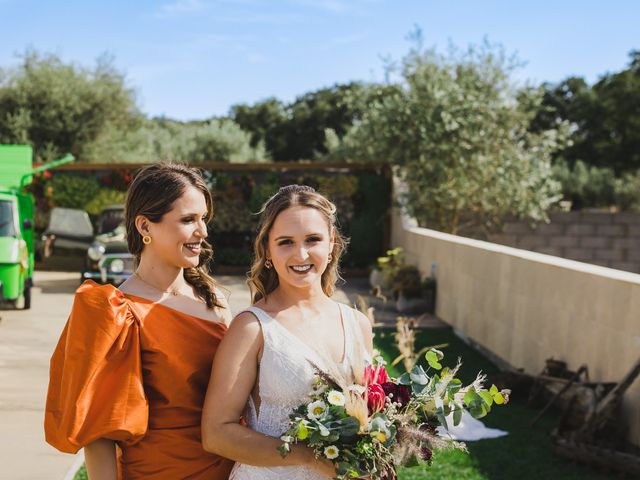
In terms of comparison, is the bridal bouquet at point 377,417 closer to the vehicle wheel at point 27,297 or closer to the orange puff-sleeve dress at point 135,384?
the orange puff-sleeve dress at point 135,384

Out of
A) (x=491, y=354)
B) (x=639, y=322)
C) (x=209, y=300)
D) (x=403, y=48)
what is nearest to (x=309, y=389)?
(x=209, y=300)

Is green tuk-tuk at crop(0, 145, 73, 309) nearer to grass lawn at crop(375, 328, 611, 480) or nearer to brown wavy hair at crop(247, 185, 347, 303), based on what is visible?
grass lawn at crop(375, 328, 611, 480)

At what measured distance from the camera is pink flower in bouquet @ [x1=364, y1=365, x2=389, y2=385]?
2149mm

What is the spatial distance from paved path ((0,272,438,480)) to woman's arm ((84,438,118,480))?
36.6 inches

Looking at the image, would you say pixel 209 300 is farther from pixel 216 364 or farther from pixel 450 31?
pixel 450 31

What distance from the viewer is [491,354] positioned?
→ 31.4ft

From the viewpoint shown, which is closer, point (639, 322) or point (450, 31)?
point (639, 322)

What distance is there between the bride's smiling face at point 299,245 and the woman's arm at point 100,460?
70cm

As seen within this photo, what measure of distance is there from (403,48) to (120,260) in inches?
313

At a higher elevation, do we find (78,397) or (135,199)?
(135,199)

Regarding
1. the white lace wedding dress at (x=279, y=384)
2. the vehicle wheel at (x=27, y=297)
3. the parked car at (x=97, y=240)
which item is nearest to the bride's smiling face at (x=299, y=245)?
the white lace wedding dress at (x=279, y=384)

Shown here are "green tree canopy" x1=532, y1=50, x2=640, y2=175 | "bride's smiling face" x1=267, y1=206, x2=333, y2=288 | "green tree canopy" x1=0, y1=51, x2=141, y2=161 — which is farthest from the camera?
"green tree canopy" x1=532, y1=50, x2=640, y2=175

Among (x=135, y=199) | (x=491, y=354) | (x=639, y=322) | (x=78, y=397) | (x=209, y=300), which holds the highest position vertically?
(x=135, y=199)

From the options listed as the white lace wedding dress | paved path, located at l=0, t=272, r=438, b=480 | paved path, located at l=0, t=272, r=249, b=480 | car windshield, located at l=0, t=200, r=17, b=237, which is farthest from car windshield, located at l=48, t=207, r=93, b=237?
the white lace wedding dress
